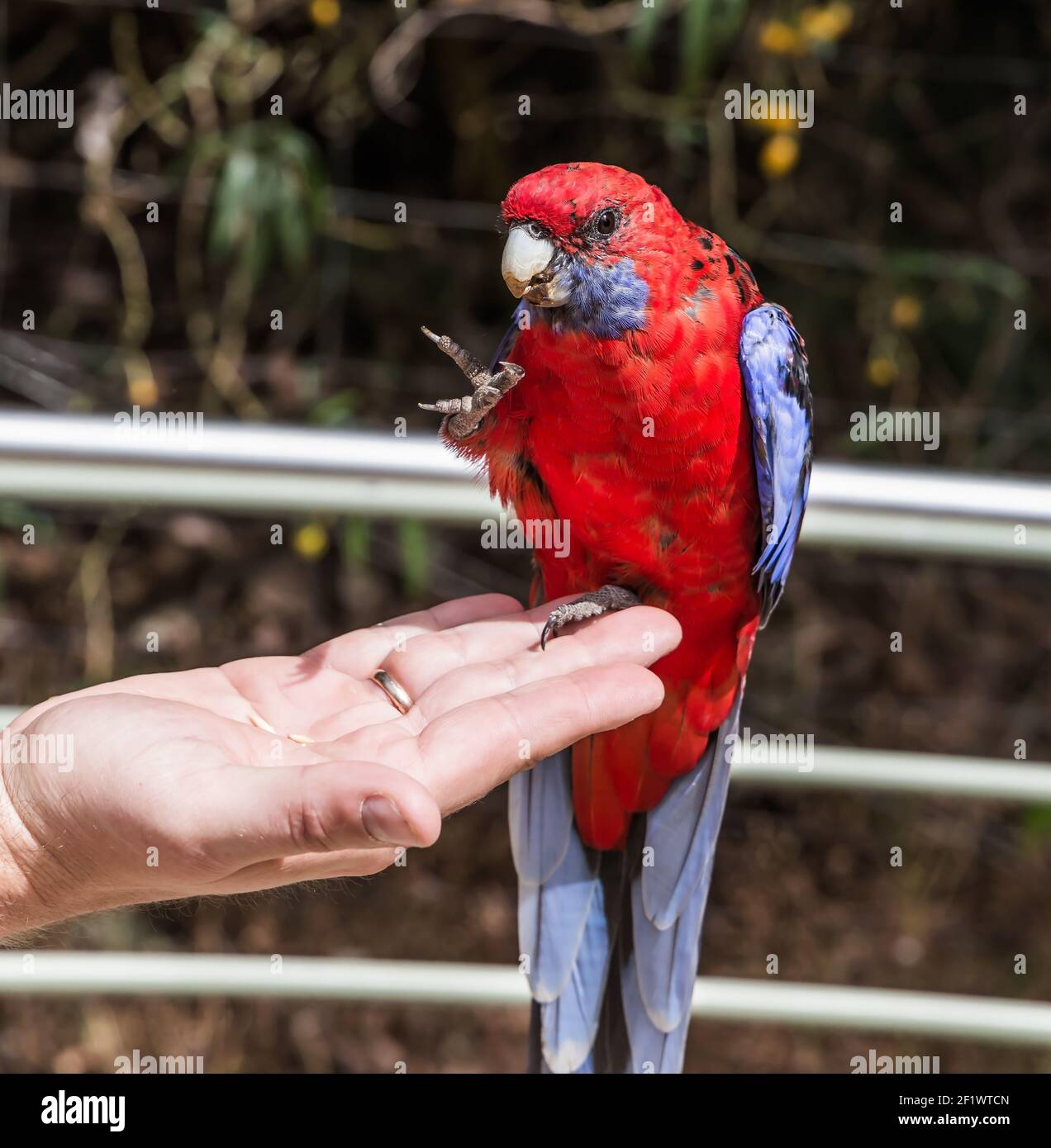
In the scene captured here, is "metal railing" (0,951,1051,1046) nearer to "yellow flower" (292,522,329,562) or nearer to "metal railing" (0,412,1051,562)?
"metal railing" (0,412,1051,562)

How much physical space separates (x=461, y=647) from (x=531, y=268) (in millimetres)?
498

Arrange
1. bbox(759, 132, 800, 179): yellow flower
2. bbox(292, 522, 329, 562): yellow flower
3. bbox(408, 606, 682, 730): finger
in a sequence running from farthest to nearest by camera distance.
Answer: bbox(759, 132, 800, 179): yellow flower → bbox(292, 522, 329, 562): yellow flower → bbox(408, 606, 682, 730): finger

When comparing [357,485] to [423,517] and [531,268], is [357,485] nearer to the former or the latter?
[423,517]

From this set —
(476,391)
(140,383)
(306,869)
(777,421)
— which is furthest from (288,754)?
(140,383)

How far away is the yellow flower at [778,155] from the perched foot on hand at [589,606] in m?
1.54

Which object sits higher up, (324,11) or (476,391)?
(324,11)

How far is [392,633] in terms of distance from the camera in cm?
158

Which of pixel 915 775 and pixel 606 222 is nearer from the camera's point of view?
pixel 606 222

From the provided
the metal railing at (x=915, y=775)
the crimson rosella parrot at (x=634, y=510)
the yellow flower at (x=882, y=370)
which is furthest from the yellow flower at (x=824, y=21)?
the metal railing at (x=915, y=775)

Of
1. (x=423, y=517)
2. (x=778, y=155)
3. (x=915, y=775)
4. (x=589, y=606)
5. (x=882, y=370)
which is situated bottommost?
(x=915, y=775)

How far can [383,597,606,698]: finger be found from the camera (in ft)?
4.82

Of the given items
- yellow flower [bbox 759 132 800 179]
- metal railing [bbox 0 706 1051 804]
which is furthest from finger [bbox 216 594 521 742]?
yellow flower [bbox 759 132 800 179]

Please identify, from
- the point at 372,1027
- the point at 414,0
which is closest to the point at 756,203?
the point at 414,0

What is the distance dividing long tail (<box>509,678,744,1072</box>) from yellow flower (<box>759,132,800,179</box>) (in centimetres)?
152
